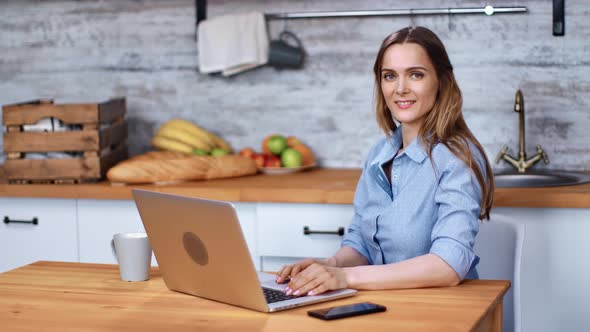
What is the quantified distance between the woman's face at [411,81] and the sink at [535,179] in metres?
1.00

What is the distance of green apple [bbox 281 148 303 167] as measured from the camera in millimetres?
3383

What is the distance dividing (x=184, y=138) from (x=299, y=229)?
0.77 metres

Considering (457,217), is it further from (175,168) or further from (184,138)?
(184,138)

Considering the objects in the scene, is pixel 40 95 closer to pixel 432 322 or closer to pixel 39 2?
pixel 39 2

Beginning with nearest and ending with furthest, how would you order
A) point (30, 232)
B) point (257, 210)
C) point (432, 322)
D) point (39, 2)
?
point (432, 322)
point (257, 210)
point (30, 232)
point (39, 2)

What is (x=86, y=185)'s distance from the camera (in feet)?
10.4

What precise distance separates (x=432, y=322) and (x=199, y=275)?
1.55 ft

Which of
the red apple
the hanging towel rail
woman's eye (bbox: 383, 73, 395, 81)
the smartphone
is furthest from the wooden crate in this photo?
the smartphone

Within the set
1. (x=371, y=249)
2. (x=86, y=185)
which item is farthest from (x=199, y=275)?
(x=86, y=185)

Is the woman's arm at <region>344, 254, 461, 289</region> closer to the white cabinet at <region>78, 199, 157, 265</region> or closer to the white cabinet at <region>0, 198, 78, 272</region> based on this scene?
the white cabinet at <region>78, 199, 157, 265</region>

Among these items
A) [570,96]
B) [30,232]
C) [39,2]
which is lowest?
[30,232]

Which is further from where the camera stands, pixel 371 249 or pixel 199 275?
pixel 371 249

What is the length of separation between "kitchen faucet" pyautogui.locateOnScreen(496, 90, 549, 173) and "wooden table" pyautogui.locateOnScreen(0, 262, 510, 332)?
1.41 metres

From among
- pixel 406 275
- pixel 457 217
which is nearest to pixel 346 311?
pixel 406 275
